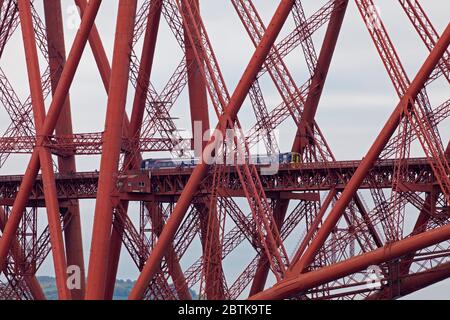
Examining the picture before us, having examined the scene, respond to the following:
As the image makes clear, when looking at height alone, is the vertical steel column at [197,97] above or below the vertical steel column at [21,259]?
above

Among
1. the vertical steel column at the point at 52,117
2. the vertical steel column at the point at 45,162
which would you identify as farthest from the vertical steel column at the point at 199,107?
the vertical steel column at the point at 45,162

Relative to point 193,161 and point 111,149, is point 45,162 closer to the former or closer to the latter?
point 111,149

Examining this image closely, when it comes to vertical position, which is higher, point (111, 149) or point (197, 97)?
point (197, 97)

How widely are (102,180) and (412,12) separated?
45.1 ft

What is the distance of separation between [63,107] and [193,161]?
41.3 feet

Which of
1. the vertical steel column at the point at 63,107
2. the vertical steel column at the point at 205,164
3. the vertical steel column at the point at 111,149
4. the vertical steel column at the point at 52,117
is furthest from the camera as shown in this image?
the vertical steel column at the point at 63,107

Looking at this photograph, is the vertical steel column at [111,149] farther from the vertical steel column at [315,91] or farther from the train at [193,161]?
the vertical steel column at [315,91]

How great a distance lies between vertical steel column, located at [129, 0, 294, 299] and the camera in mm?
66188

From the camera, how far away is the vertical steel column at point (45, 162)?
73.1 m

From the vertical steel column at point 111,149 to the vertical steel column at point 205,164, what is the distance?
1703 millimetres

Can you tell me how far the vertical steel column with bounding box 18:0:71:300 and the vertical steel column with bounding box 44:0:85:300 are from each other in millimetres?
8091

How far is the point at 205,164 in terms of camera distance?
68.0 meters

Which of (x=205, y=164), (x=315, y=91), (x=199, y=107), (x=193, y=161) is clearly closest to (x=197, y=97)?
(x=199, y=107)

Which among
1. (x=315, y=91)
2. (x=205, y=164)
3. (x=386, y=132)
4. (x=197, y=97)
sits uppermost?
(x=197, y=97)
